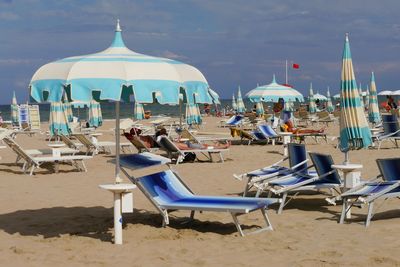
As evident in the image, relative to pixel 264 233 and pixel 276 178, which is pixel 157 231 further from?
pixel 276 178

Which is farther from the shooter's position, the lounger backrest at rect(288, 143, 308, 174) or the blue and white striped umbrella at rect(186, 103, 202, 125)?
the blue and white striped umbrella at rect(186, 103, 202, 125)

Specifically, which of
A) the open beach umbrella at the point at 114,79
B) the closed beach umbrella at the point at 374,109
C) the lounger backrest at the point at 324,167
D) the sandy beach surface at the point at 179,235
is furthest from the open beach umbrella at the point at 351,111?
the closed beach umbrella at the point at 374,109

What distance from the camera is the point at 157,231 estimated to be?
19.8 ft

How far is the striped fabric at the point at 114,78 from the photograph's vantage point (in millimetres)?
5047

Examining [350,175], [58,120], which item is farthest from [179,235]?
[58,120]

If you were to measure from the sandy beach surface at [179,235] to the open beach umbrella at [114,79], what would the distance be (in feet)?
2.49

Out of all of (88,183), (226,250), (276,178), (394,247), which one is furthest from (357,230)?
(88,183)

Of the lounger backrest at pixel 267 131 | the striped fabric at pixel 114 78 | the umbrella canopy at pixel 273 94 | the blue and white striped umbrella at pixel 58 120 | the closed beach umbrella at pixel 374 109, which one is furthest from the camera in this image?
the closed beach umbrella at pixel 374 109

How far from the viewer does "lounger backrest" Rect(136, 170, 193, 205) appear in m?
6.23

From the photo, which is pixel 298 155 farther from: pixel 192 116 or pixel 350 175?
pixel 192 116

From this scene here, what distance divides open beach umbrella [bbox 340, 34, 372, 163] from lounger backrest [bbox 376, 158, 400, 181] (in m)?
0.52

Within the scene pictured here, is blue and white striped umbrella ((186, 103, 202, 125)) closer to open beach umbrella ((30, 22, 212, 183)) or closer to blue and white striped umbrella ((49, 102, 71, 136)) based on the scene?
blue and white striped umbrella ((49, 102, 71, 136))

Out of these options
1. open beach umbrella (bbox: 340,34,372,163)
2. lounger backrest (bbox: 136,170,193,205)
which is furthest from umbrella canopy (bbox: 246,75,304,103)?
lounger backrest (bbox: 136,170,193,205)

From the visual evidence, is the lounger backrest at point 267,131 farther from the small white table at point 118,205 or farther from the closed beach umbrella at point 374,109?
the small white table at point 118,205
